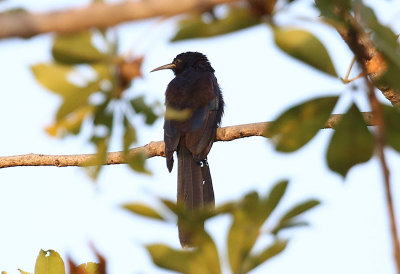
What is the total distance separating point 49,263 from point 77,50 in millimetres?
1015

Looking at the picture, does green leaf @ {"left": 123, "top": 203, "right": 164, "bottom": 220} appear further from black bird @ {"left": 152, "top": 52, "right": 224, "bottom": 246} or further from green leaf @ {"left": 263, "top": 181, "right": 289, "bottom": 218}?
black bird @ {"left": 152, "top": 52, "right": 224, "bottom": 246}

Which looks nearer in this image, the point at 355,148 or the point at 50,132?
the point at 50,132

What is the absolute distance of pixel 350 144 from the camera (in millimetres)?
1300

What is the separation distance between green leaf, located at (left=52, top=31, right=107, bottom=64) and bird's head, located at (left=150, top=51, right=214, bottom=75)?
618 cm

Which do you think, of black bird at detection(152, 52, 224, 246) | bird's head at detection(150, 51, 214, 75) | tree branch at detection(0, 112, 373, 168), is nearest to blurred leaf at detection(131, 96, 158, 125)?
tree branch at detection(0, 112, 373, 168)

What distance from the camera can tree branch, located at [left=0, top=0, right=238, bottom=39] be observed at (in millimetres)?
815

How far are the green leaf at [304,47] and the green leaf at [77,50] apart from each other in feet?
0.99

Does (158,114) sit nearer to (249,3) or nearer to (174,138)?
(249,3)

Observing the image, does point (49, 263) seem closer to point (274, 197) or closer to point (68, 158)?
point (274, 197)

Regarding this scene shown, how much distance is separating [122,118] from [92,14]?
438 mm

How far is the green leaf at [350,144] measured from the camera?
129cm

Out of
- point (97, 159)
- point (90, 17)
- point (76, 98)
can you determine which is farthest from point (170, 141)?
point (90, 17)

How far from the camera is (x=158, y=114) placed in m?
1.27

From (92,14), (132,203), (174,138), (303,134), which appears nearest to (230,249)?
(132,203)
